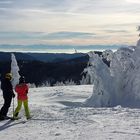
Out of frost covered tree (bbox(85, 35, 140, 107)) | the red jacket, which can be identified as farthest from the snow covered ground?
frost covered tree (bbox(85, 35, 140, 107))

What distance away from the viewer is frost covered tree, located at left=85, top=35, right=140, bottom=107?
19812 mm

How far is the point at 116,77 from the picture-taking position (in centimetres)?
2048

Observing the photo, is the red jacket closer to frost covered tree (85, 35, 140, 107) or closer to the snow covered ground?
the snow covered ground

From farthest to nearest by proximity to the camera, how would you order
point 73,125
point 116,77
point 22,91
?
point 116,77 < point 22,91 < point 73,125

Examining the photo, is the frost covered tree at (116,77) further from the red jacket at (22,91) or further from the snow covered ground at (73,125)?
the red jacket at (22,91)

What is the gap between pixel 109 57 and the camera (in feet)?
68.4

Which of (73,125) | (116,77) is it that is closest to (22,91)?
(73,125)

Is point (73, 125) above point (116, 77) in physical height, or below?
below

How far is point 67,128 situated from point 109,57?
862 cm

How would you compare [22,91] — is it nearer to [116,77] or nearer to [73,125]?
[73,125]

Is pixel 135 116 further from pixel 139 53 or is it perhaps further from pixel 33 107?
pixel 139 53

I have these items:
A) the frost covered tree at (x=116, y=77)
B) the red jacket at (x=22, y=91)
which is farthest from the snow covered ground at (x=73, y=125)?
the frost covered tree at (x=116, y=77)

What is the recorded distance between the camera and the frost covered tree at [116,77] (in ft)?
65.0

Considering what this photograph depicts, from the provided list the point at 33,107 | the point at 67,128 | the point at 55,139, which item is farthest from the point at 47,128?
the point at 33,107
